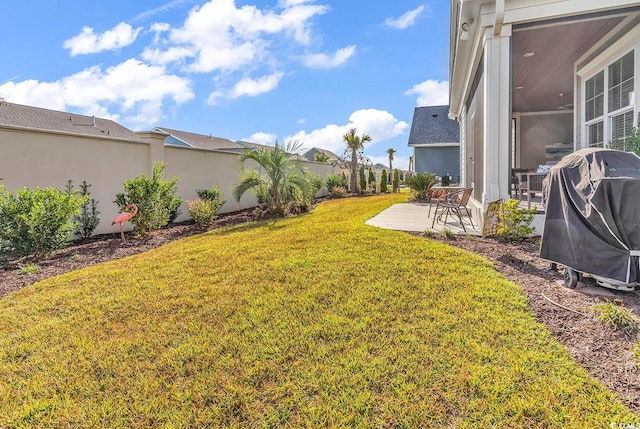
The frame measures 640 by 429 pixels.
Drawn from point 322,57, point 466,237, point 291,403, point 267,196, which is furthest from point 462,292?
point 322,57

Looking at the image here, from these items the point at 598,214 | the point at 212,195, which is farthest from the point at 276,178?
the point at 598,214

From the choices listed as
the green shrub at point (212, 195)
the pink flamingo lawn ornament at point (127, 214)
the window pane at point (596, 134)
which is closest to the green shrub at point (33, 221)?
the pink flamingo lawn ornament at point (127, 214)

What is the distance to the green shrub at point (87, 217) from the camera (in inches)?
267

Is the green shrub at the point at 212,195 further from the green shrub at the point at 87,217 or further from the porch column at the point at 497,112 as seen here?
the porch column at the point at 497,112

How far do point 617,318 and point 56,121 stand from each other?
2642 cm

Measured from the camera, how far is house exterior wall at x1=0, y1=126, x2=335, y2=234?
19.1 ft

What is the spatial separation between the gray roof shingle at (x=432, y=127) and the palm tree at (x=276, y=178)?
14050mm

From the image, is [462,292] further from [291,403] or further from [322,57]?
[322,57]

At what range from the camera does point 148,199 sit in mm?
7047

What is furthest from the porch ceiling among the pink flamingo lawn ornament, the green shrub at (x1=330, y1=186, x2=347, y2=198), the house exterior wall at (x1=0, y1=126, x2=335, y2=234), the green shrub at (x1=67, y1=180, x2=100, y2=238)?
the green shrub at (x1=67, y1=180, x2=100, y2=238)

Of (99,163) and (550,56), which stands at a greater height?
(550,56)

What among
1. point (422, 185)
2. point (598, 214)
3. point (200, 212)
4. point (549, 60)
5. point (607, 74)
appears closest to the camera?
point (598, 214)

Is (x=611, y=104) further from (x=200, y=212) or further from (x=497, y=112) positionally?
(x=200, y=212)

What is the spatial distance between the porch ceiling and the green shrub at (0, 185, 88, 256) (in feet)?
27.4
